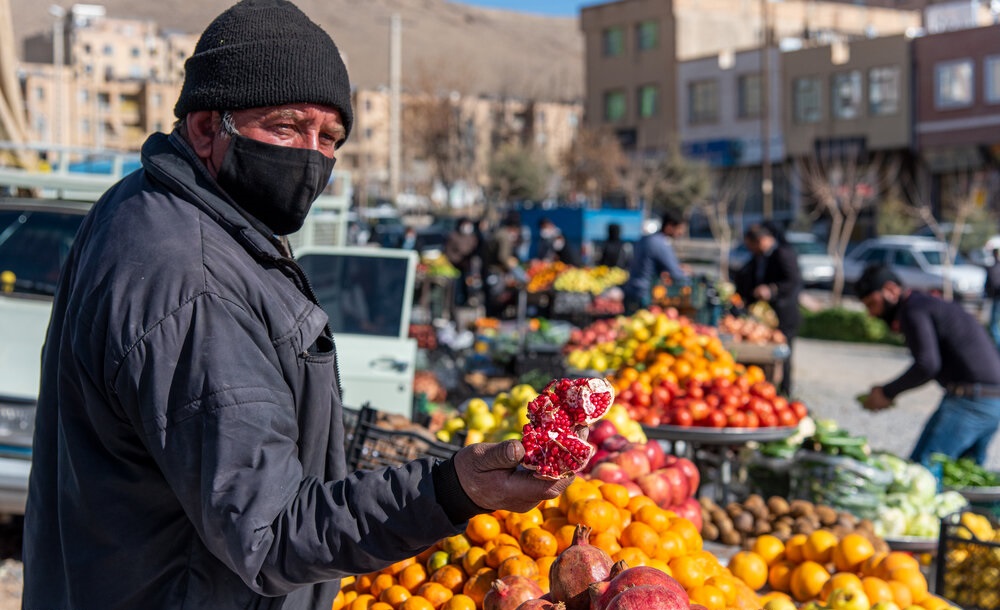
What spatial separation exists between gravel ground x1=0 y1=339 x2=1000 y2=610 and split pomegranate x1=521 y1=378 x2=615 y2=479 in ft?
13.2

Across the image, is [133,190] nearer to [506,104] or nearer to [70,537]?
[70,537]

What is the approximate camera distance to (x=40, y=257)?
6.44m

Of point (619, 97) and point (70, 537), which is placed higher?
point (619, 97)

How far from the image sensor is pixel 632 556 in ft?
9.21

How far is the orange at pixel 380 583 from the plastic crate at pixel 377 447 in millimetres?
581

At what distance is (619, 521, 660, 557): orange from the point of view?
3008 mm

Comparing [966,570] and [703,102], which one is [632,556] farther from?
[703,102]

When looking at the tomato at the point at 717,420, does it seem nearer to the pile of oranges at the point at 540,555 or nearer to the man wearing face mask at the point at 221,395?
the pile of oranges at the point at 540,555

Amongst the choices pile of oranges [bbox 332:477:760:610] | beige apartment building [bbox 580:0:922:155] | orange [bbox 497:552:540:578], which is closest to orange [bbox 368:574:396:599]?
pile of oranges [bbox 332:477:760:610]

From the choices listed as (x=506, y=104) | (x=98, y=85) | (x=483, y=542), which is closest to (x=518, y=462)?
(x=483, y=542)

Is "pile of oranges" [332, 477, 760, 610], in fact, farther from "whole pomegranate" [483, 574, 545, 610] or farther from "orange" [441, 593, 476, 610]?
"whole pomegranate" [483, 574, 545, 610]

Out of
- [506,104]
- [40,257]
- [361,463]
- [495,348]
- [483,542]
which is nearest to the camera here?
[483,542]

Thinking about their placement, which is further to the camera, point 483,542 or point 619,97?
point 619,97

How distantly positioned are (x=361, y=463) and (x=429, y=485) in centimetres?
213
